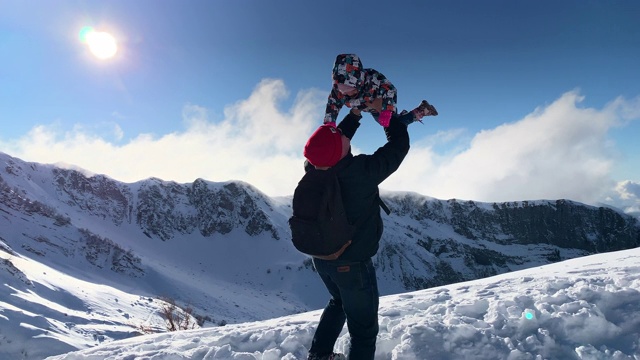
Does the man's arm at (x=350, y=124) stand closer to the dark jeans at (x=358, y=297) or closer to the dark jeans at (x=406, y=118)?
the dark jeans at (x=406, y=118)

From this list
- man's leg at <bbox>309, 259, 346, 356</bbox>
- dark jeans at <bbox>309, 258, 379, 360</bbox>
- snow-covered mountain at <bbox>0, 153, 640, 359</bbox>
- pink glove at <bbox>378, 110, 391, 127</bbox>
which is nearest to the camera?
dark jeans at <bbox>309, 258, 379, 360</bbox>

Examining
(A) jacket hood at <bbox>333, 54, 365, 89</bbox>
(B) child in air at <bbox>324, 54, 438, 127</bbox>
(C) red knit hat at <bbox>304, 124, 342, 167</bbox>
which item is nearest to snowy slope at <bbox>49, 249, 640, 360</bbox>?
(C) red knit hat at <bbox>304, 124, 342, 167</bbox>

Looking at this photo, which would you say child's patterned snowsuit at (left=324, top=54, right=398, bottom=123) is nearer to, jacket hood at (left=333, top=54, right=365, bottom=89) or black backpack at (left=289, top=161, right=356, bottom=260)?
jacket hood at (left=333, top=54, right=365, bottom=89)

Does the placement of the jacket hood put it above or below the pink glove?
above

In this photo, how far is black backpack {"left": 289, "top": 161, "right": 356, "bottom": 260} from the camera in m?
3.47

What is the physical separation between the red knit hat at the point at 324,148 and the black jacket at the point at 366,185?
16cm

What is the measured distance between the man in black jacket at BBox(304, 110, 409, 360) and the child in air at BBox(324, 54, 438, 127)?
216 millimetres

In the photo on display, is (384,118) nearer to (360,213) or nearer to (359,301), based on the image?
(360,213)

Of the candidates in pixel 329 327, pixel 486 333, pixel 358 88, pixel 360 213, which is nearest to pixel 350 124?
pixel 358 88

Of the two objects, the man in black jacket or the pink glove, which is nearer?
the man in black jacket

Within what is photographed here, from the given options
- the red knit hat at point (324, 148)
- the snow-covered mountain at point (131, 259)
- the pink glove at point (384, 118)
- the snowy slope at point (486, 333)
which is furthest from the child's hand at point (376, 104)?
the snow-covered mountain at point (131, 259)

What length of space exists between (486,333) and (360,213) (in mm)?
2609

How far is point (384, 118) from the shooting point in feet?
12.7

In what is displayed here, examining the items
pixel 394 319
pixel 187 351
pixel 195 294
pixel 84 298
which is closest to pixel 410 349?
pixel 394 319
